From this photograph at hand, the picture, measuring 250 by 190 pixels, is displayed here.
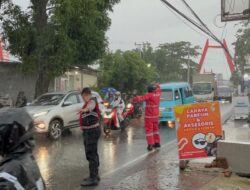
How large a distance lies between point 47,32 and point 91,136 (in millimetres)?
11877

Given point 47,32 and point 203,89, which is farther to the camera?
point 203,89

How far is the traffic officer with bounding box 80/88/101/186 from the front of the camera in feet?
27.2

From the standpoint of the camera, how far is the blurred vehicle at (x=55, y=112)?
14.9 m

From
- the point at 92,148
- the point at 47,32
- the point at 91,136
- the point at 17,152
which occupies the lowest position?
the point at 92,148

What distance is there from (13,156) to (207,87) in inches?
1588

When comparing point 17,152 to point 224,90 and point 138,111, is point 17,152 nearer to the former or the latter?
point 138,111

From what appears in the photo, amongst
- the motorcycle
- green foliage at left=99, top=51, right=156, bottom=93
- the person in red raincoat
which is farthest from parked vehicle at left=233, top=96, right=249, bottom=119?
green foliage at left=99, top=51, right=156, bottom=93

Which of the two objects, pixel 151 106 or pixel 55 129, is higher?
pixel 151 106

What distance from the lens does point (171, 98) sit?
21094 mm

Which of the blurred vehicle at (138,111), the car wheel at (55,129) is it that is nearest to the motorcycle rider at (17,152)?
the car wheel at (55,129)

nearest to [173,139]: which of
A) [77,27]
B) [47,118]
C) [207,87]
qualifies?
[47,118]

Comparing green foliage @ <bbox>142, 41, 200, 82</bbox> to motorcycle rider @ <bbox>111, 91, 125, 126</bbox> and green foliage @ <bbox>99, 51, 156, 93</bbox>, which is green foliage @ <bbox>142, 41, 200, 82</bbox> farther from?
motorcycle rider @ <bbox>111, 91, 125, 126</bbox>

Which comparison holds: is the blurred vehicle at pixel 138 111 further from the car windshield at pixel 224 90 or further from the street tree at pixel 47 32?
Answer: the car windshield at pixel 224 90

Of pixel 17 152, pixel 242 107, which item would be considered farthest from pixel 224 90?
pixel 17 152
